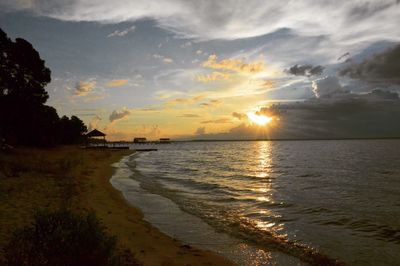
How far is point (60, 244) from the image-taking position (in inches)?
227

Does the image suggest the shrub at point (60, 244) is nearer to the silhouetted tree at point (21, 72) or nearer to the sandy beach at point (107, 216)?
the sandy beach at point (107, 216)

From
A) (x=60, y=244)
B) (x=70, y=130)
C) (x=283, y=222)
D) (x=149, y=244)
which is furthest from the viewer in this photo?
(x=70, y=130)

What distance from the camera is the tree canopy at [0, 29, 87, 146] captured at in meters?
40.6

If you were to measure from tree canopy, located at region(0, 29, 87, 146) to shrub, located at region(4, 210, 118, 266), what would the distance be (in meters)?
37.1

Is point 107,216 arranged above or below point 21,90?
below

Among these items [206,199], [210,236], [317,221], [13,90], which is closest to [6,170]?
[206,199]

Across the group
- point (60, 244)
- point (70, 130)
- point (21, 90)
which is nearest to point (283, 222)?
point (60, 244)

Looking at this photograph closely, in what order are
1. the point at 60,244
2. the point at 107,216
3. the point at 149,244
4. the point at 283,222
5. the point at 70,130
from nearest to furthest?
1. the point at 60,244
2. the point at 149,244
3. the point at 107,216
4. the point at 283,222
5. the point at 70,130

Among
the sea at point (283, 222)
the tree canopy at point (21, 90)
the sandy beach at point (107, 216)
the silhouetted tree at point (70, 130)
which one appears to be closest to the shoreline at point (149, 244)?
the sandy beach at point (107, 216)

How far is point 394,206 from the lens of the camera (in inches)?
728

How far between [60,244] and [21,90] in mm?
41612

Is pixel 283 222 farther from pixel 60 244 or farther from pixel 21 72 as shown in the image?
pixel 21 72

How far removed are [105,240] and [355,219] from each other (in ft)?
42.5

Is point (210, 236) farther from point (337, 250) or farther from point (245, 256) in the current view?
point (337, 250)
